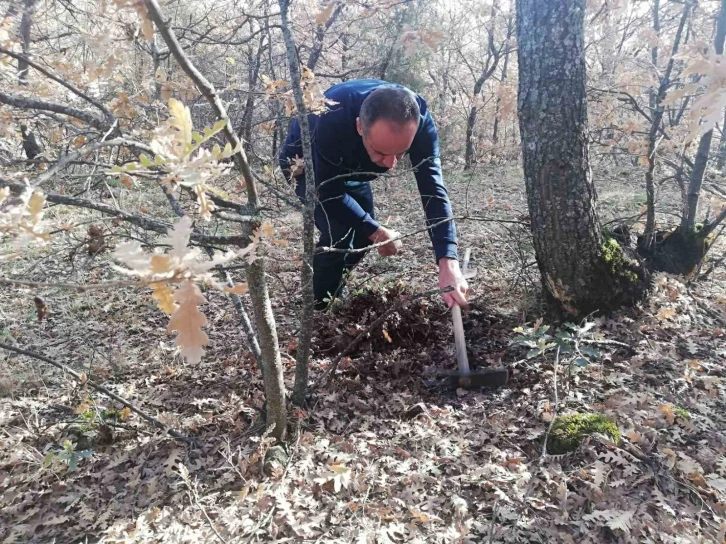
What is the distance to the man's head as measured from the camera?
2.63 m

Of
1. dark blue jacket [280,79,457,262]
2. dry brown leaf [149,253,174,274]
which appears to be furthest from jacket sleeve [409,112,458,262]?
dry brown leaf [149,253,174,274]

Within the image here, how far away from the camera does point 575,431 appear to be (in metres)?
2.27

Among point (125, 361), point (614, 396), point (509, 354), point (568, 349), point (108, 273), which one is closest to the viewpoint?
point (614, 396)

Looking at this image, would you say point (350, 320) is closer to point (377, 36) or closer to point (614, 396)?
point (614, 396)

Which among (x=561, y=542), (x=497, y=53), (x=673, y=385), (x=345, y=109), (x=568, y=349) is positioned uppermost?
(x=497, y=53)

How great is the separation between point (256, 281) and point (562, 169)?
2.21 m

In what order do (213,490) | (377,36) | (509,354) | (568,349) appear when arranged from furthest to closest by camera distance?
(377,36)
(509,354)
(568,349)
(213,490)

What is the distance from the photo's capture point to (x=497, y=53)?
11375 millimetres

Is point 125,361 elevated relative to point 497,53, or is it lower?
lower

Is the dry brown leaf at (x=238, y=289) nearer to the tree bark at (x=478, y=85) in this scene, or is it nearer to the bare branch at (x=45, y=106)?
the bare branch at (x=45, y=106)

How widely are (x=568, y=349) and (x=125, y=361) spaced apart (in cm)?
327

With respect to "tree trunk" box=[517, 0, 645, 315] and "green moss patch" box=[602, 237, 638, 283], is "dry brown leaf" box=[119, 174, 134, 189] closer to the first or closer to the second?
"tree trunk" box=[517, 0, 645, 315]

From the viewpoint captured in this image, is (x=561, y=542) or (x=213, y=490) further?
(x=213, y=490)

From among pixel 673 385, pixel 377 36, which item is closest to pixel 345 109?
pixel 673 385
